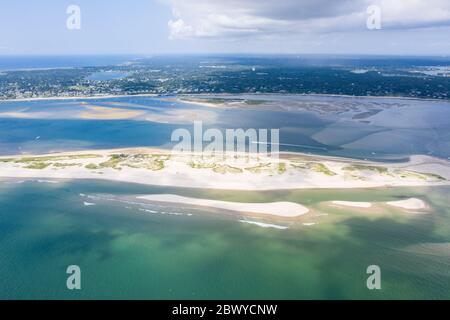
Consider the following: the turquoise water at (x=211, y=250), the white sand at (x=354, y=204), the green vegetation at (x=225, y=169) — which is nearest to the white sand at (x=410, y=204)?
the turquoise water at (x=211, y=250)

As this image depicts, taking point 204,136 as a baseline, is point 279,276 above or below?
below

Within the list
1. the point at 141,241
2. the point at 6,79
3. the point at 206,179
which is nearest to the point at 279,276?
the point at 141,241

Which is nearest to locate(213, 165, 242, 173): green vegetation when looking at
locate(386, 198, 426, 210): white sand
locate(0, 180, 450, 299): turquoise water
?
locate(0, 180, 450, 299): turquoise water

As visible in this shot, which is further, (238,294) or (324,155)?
(324,155)

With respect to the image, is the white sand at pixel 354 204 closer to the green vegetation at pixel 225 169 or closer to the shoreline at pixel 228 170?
the shoreline at pixel 228 170

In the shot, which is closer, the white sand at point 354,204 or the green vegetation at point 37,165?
the white sand at point 354,204

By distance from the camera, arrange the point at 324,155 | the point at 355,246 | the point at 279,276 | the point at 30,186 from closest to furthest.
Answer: the point at 279,276
the point at 355,246
the point at 30,186
the point at 324,155
